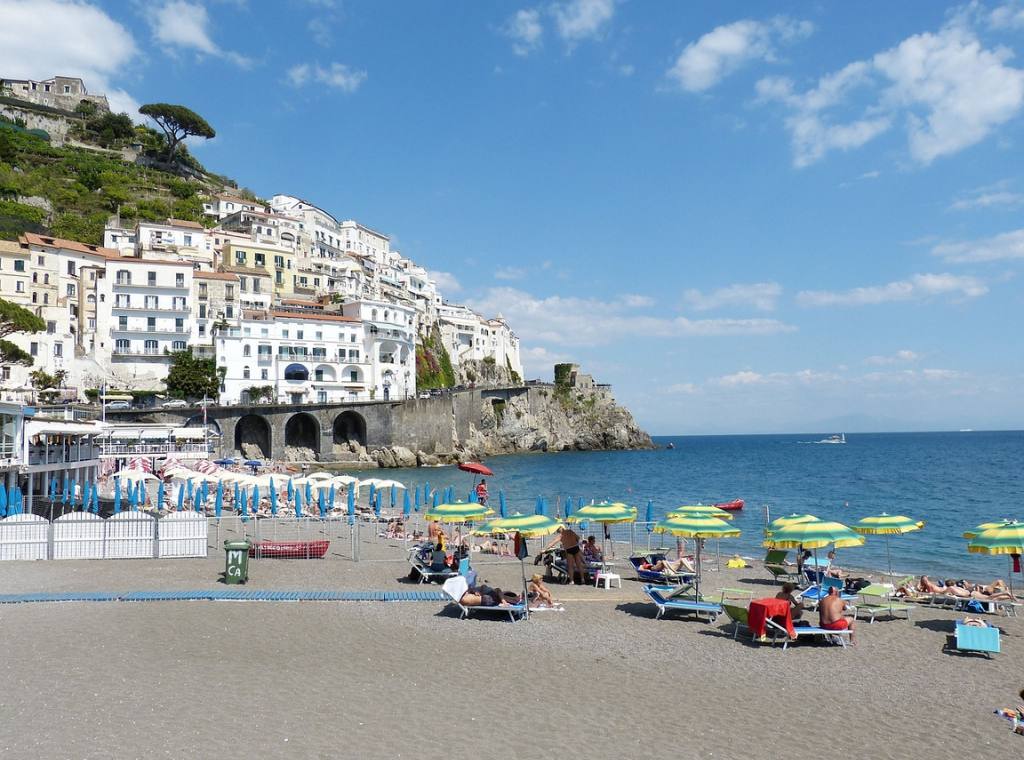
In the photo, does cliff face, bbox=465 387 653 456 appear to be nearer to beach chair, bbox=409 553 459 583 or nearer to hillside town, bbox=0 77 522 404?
hillside town, bbox=0 77 522 404

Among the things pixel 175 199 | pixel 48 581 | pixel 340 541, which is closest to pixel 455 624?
pixel 48 581

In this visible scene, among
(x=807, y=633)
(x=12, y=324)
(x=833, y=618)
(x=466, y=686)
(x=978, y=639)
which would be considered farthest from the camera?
(x=12, y=324)

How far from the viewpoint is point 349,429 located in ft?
248

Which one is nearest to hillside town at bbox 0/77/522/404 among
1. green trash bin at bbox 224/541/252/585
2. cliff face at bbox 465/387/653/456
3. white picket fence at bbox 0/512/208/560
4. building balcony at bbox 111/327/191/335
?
building balcony at bbox 111/327/191/335

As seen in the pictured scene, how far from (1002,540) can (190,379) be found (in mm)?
63603

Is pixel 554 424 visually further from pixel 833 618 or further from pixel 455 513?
pixel 833 618

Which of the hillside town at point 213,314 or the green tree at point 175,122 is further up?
the green tree at point 175,122

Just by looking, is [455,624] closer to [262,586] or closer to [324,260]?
[262,586]

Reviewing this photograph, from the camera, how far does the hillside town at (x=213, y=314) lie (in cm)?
6378

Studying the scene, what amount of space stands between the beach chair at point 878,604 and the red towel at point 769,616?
9.31ft

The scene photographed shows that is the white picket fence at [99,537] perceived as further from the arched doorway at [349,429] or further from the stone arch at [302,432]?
the arched doorway at [349,429]

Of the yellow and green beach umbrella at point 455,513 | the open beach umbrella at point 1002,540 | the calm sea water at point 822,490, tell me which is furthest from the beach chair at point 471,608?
the calm sea water at point 822,490

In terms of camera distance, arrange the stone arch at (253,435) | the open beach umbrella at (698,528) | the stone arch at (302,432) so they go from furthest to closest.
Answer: the stone arch at (302,432) → the stone arch at (253,435) → the open beach umbrella at (698,528)

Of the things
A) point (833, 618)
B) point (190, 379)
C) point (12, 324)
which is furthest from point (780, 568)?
point (190, 379)
